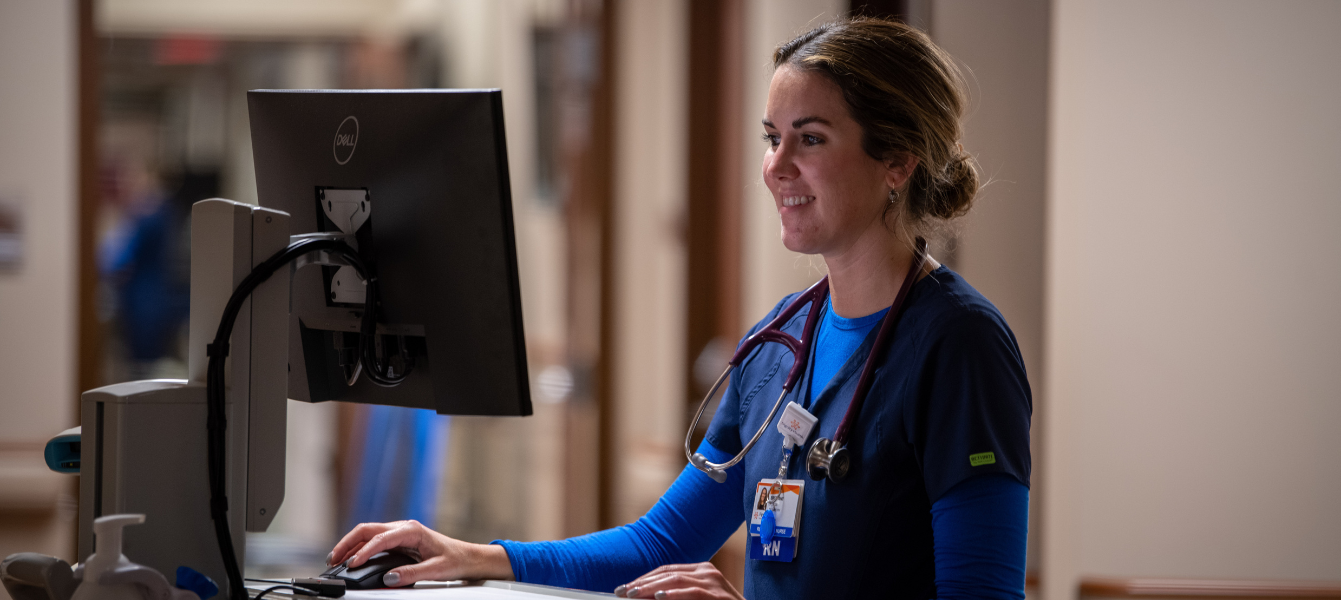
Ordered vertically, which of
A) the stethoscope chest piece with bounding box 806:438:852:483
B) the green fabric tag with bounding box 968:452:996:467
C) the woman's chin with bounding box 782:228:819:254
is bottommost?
the stethoscope chest piece with bounding box 806:438:852:483

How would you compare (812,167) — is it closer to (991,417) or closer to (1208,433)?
(991,417)

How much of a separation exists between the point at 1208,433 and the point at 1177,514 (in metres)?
0.22

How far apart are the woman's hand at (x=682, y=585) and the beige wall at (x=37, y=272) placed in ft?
7.58

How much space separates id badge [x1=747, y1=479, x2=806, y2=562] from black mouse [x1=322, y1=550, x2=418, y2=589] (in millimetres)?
438

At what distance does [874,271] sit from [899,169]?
0.14 metres

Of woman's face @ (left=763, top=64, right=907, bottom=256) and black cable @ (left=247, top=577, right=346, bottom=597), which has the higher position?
woman's face @ (left=763, top=64, right=907, bottom=256)

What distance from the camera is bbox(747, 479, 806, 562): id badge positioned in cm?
122

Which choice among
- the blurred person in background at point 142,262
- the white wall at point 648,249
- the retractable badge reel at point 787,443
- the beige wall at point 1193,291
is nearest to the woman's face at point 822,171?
the retractable badge reel at point 787,443

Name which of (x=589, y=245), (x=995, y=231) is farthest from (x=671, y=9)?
(x=995, y=231)

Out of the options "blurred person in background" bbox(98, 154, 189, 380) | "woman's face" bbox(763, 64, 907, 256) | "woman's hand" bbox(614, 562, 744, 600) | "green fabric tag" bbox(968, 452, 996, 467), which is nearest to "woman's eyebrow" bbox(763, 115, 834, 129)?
"woman's face" bbox(763, 64, 907, 256)

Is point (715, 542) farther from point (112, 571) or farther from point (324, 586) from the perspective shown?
point (112, 571)

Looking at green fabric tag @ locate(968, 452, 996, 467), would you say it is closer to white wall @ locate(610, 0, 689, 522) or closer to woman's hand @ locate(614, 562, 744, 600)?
woman's hand @ locate(614, 562, 744, 600)

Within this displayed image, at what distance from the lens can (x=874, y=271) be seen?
1312 mm

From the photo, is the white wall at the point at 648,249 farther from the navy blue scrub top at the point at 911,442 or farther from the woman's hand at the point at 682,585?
the woman's hand at the point at 682,585
